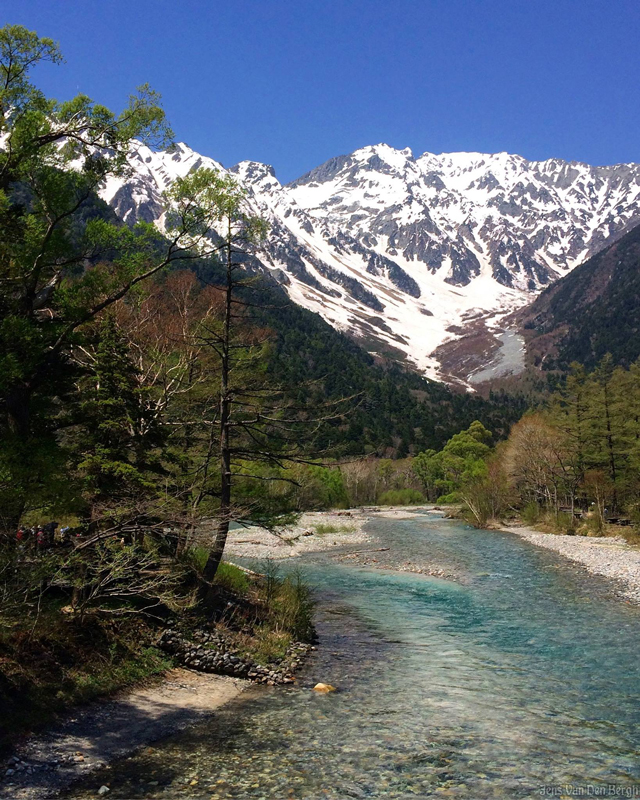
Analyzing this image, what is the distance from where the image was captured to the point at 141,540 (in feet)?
55.6

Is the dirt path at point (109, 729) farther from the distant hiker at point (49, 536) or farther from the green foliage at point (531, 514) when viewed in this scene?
the green foliage at point (531, 514)

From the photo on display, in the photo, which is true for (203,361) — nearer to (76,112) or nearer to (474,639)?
(76,112)

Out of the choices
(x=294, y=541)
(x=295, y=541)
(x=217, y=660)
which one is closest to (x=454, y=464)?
(x=294, y=541)

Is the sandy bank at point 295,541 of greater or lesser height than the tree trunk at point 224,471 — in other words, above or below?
below

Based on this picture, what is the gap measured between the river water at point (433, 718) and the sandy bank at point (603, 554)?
17.9 ft

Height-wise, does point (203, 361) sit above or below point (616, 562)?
above

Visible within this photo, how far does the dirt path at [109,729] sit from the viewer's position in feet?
31.4

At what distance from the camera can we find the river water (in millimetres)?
9961

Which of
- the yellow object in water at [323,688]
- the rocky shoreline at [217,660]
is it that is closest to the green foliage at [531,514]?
→ the rocky shoreline at [217,660]

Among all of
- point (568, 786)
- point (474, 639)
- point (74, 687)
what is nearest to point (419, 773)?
point (568, 786)

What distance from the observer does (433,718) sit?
510 inches

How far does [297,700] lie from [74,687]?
511cm

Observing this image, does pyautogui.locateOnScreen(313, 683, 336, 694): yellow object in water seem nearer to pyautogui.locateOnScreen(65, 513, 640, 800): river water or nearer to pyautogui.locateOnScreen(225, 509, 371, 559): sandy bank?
pyautogui.locateOnScreen(65, 513, 640, 800): river water

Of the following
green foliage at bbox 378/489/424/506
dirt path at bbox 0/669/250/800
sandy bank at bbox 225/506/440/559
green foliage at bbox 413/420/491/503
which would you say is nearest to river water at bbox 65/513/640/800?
dirt path at bbox 0/669/250/800
